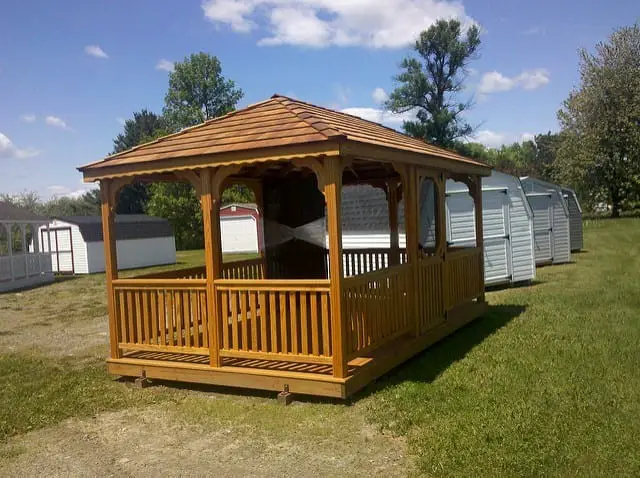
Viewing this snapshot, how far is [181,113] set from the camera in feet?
147

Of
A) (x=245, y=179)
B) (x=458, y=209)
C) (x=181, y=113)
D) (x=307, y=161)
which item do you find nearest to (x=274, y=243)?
(x=245, y=179)

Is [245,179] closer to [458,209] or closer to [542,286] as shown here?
[458,209]

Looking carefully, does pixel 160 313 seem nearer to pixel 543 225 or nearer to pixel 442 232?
pixel 442 232

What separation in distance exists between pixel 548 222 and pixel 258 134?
13321mm

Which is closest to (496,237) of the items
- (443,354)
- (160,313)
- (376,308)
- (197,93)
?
(443,354)

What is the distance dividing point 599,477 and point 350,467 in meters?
1.65

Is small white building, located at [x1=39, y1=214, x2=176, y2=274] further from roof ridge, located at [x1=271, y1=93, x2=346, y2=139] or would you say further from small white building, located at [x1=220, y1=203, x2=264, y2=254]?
roof ridge, located at [x1=271, y1=93, x2=346, y2=139]

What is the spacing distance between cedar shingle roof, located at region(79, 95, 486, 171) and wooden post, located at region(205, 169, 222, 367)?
15.7 inches

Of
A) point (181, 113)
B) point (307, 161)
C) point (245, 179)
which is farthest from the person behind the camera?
point (181, 113)

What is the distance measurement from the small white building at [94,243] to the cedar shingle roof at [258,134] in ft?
65.2

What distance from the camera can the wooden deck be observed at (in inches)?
223

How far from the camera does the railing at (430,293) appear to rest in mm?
7309

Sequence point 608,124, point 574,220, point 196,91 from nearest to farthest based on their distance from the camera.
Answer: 1. point 574,220
2. point 608,124
3. point 196,91

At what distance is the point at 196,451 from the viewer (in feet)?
15.3
